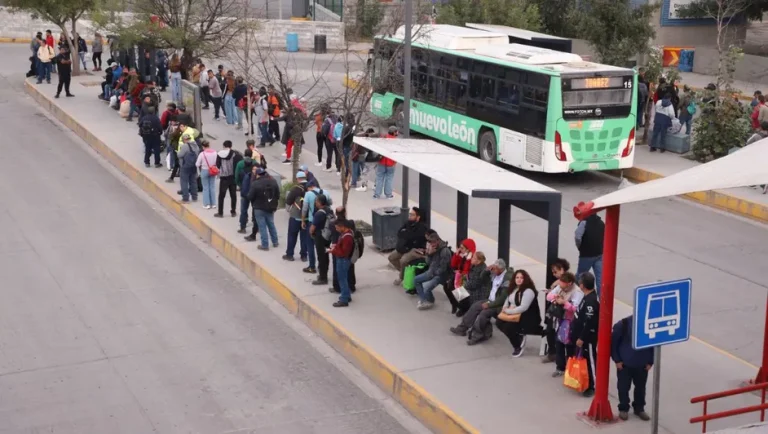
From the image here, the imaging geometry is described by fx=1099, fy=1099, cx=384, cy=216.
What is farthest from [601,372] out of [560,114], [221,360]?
[560,114]

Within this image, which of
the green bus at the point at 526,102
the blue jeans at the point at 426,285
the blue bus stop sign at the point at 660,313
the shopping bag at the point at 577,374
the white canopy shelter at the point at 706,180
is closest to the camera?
the blue bus stop sign at the point at 660,313

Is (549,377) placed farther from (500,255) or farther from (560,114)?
(560,114)

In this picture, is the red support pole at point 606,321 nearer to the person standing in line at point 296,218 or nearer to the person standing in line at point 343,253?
the person standing in line at point 343,253

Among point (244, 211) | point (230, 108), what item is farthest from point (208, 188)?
point (230, 108)

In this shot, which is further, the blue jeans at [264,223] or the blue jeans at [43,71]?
the blue jeans at [43,71]

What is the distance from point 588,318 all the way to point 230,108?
17.6 metres

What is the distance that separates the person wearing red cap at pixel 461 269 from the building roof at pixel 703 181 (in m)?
3.03

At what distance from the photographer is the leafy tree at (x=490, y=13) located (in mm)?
31984

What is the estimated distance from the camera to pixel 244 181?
1750 cm

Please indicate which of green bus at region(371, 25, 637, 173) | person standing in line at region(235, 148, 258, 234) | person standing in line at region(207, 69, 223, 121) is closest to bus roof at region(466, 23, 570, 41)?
green bus at region(371, 25, 637, 173)

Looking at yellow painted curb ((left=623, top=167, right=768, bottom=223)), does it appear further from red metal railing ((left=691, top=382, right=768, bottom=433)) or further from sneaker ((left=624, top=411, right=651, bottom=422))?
red metal railing ((left=691, top=382, right=768, bottom=433))

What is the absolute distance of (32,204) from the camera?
20266mm

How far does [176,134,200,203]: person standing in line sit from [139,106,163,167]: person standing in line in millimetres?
2426

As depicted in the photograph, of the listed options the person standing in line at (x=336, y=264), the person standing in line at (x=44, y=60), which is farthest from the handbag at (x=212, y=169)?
the person standing in line at (x=44, y=60)
